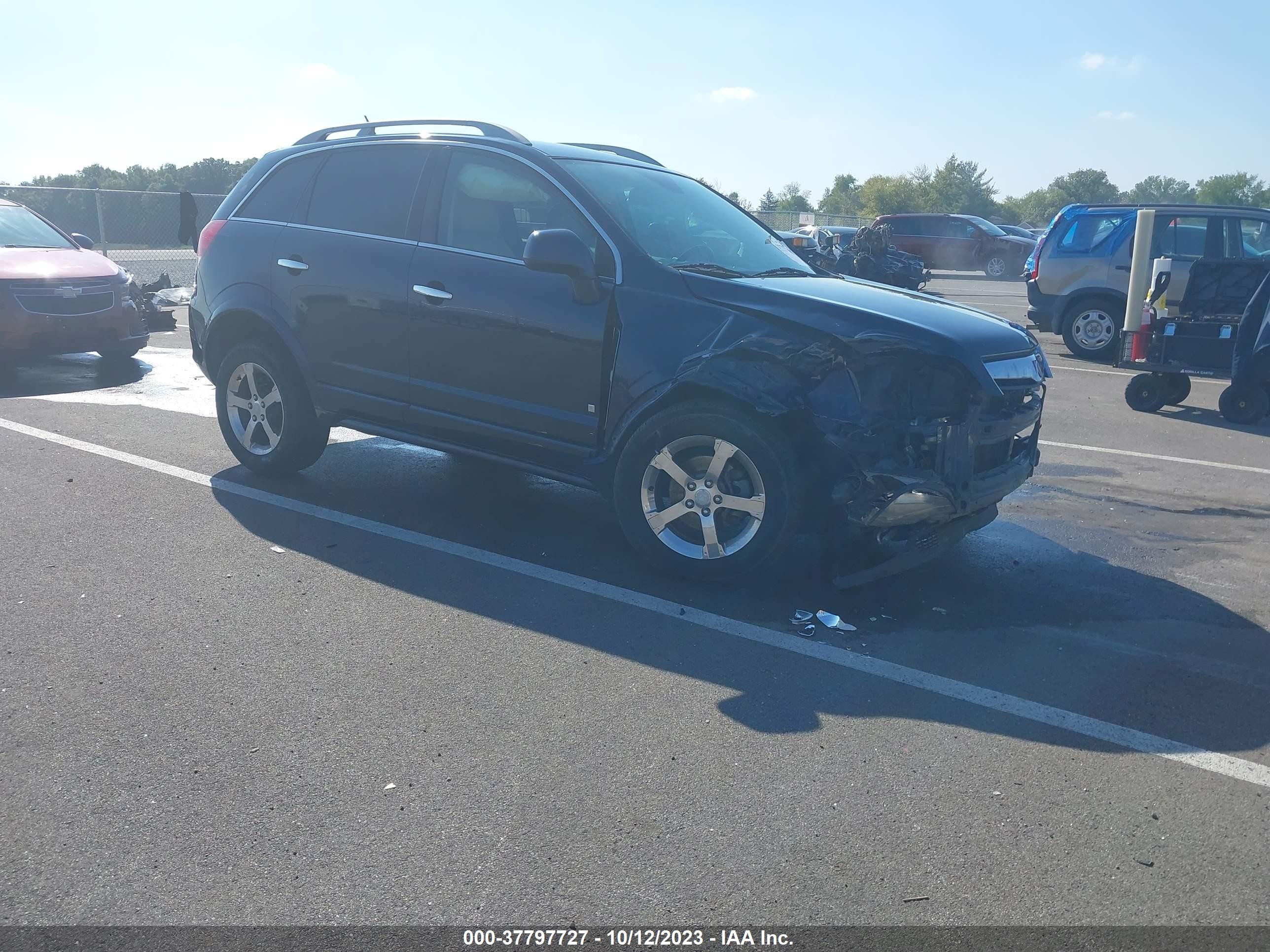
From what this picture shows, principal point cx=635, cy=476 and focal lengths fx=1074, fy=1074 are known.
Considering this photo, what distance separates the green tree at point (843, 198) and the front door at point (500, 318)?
230ft

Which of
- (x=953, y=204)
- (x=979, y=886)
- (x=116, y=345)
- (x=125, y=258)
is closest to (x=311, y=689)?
(x=979, y=886)

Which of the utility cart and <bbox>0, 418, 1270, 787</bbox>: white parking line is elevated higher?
the utility cart

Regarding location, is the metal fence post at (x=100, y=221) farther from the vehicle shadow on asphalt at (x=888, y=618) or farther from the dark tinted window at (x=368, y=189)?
the vehicle shadow on asphalt at (x=888, y=618)

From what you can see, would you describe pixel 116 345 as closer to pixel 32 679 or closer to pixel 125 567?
pixel 125 567

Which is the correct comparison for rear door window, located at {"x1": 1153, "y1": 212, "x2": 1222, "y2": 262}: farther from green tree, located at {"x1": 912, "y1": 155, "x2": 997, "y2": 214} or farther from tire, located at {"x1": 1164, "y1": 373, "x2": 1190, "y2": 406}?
green tree, located at {"x1": 912, "y1": 155, "x2": 997, "y2": 214}

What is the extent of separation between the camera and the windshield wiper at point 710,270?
5.21 metres

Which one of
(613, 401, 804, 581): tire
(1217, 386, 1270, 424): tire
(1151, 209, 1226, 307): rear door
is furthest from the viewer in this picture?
(1151, 209, 1226, 307): rear door

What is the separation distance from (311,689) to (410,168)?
3.23 metres

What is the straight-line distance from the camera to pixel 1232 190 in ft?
260

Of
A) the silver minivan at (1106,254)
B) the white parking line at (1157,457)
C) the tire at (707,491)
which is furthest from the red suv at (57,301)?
the silver minivan at (1106,254)

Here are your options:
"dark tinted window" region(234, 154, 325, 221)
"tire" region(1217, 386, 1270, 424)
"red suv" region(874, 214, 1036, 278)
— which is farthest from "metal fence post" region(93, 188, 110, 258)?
"red suv" region(874, 214, 1036, 278)

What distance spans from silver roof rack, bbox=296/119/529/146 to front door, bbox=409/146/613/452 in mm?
194

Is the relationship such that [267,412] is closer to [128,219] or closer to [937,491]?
[937,491]

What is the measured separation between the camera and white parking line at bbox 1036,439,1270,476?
792 cm
